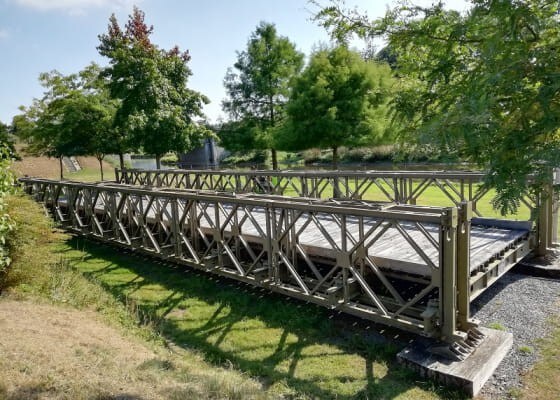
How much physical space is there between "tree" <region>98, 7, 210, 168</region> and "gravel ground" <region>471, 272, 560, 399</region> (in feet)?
39.9

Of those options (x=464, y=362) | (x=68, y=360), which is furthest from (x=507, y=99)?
(x=68, y=360)

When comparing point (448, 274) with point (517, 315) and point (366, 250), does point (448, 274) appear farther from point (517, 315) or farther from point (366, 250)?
point (517, 315)

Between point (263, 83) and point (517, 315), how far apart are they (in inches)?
715

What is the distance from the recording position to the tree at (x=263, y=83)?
21453mm

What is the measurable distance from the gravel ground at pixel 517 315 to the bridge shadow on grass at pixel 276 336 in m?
0.69

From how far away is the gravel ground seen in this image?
4.22m

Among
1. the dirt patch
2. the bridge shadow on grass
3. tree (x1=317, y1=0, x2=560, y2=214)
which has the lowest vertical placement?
the bridge shadow on grass

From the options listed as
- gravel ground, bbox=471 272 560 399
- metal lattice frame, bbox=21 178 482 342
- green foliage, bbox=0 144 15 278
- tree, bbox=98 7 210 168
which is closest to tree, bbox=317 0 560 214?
metal lattice frame, bbox=21 178 482 342

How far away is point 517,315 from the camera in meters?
5.60

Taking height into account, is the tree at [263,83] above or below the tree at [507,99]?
above

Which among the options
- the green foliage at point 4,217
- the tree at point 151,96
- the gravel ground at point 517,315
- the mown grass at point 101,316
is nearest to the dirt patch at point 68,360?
the mown grass at point 101,316

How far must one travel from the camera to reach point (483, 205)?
41.9 feet

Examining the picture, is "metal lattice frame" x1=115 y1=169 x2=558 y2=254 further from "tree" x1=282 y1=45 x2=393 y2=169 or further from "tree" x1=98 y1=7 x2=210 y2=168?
"tree" x1=282 y1=45 x2=393 y2=169

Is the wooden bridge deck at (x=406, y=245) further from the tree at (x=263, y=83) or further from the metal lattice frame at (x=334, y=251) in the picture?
the tree at (x=263, y=83)
